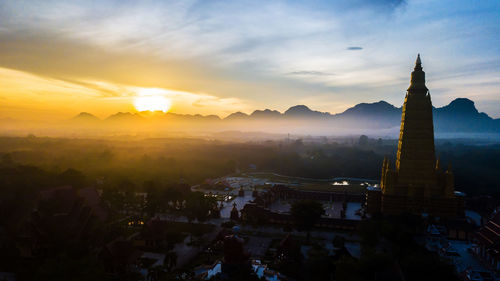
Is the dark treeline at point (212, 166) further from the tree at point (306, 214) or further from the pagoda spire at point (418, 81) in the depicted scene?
the pagoda spire at point (418, 81)

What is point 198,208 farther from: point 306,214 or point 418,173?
point 418,173

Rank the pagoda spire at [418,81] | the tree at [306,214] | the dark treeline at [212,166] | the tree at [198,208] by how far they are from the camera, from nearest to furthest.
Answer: the tree at [306,214] → the tree at [198,208] → the pagoda spire at [418,81] → the dark treeline at [212,166]

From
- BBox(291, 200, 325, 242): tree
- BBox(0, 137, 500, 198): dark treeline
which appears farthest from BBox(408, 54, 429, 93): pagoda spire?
BBox(0, 137, 500, 198): dark treeline

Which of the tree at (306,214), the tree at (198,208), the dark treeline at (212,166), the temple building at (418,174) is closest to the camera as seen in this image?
the tree at (306,214)

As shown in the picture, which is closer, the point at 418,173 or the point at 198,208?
the point at 198,208

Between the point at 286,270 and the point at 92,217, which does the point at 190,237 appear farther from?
the point at 286,270

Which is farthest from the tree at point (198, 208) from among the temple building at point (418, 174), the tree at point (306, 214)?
the temple building at point (418, 174)

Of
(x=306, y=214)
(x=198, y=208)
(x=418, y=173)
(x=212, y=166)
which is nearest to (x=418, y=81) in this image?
(x=418, y=173)
